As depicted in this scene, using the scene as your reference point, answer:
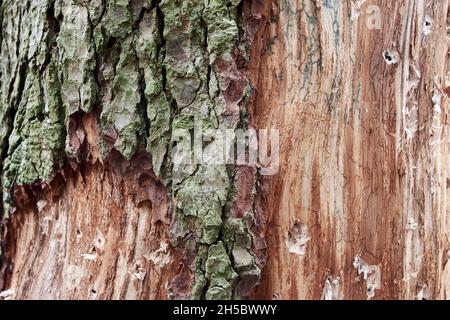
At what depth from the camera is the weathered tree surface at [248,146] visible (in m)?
1.51

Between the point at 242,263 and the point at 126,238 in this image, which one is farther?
the point at 126,238

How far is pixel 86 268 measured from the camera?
167 centimetres

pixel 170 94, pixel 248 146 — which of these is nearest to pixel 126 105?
pixel 170 94

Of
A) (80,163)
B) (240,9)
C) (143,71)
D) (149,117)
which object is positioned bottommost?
(80,163)

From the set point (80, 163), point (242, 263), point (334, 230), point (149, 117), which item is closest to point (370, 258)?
point (334, 230)

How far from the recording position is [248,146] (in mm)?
1537

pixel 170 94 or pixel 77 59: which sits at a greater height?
pixel 77 59

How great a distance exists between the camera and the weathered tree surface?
1514 millimetres

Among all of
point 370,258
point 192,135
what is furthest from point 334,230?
point 192,135

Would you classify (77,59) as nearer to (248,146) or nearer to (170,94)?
(170,94)

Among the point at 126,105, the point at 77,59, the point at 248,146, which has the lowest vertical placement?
the point at 248,146
